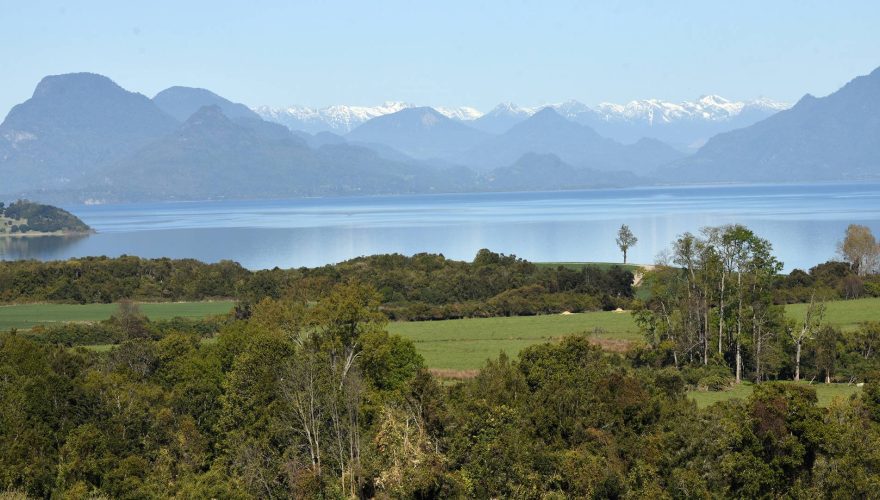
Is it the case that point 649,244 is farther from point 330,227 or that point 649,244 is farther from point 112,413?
point 112,413

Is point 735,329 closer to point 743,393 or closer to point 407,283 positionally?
point 743,393

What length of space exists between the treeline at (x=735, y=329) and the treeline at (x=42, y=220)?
14928 centimetres

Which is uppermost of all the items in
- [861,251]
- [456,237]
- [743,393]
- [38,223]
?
[861,251]

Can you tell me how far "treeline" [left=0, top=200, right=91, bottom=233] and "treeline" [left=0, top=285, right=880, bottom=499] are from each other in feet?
500

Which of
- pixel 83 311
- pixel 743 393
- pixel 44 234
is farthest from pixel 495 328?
pixel 44 234

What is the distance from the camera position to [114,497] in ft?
76.9

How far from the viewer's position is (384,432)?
74.4ft

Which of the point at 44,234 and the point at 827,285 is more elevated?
the point at 827,285

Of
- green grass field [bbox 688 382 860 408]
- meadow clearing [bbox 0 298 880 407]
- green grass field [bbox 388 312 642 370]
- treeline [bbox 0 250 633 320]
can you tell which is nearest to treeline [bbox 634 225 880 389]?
green grass field [bbox 688 382 860 408]

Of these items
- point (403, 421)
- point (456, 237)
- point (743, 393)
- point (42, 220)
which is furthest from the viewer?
point (42, 220)

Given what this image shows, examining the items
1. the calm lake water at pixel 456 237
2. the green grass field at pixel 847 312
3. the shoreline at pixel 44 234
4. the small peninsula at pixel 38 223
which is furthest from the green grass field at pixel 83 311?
the small peninsula at pixel 38 223

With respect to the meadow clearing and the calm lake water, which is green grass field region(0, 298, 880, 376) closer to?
the meadow clearing

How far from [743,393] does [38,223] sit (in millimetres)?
161408

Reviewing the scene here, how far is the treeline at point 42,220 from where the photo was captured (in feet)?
568
